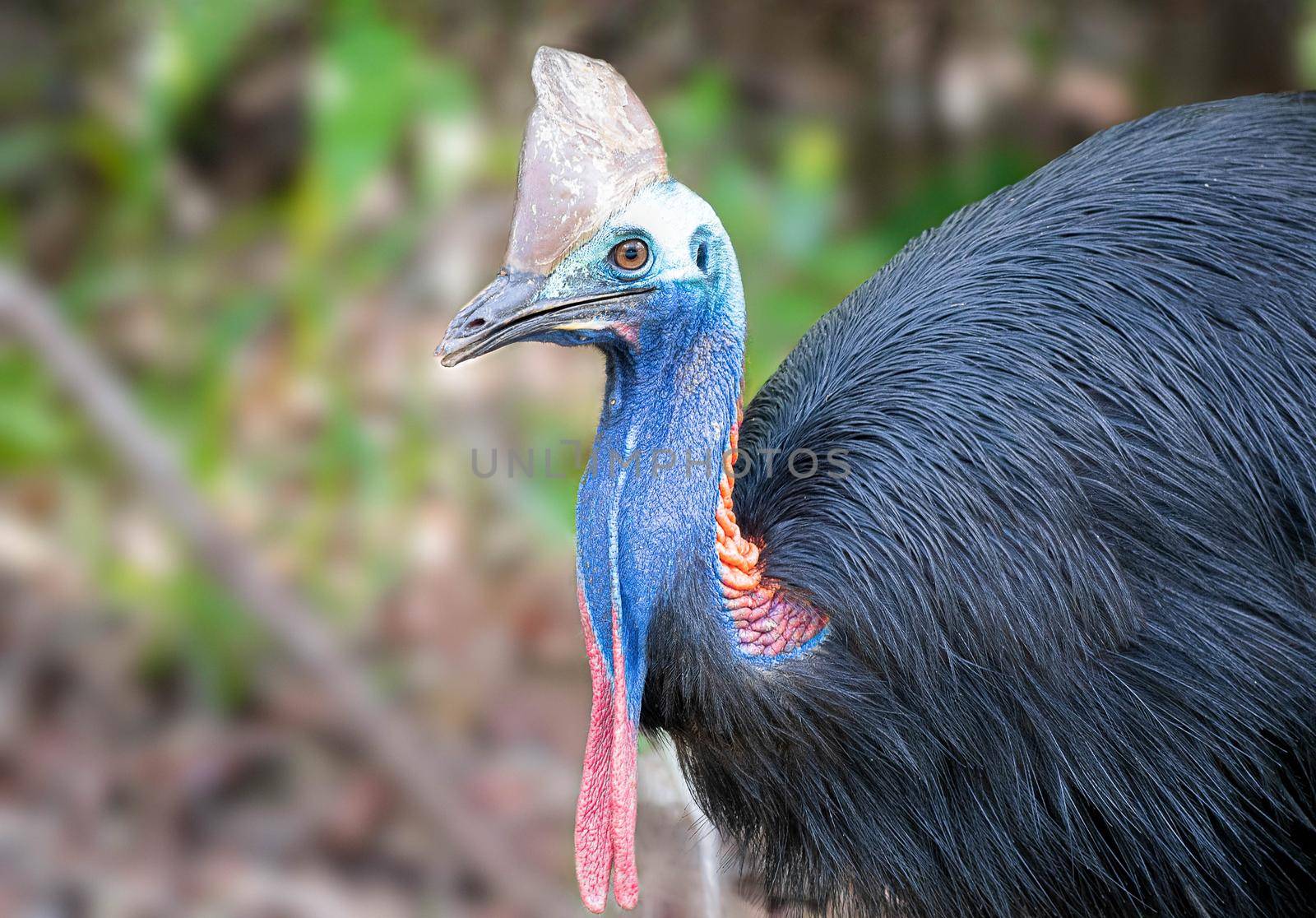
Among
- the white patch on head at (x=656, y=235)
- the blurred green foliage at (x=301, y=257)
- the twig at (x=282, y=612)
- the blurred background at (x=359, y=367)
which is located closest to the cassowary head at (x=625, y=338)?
the white patch on head at (x=656, y=235)

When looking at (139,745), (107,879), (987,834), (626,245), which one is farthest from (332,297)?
(987,834)

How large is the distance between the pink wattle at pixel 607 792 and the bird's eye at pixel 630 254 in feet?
1.28

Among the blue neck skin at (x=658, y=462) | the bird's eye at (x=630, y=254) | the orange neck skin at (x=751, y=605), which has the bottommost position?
the orange neck skin at (x=751, y=605)

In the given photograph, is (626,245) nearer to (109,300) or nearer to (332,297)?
(332,297)

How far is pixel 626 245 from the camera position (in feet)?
5.70

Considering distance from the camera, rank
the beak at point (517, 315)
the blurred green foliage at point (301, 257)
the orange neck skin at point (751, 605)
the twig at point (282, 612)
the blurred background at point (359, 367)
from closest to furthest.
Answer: the beak at point (517, 315) → the orange neck skin at point (751, 605) → the twig at point (282, 612) → the blurred background at point (359, 367) → the blurred green foliage at point (301, 257)

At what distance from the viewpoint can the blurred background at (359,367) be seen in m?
2.93

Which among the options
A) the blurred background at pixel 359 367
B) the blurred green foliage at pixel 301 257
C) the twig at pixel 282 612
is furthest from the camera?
the blurred green foliage at pixel 301 257

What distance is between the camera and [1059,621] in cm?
182

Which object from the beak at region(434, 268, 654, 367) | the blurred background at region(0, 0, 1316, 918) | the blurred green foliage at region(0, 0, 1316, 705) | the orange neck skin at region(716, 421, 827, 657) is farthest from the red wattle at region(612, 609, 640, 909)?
the blurred green foliage at region(0, 0, 1316, 705)

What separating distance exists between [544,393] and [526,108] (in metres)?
0.73

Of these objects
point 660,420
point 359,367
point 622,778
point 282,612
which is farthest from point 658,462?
point 359,367

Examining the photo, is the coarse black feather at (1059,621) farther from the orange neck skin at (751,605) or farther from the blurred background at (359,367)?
the blurred background at (359,367)

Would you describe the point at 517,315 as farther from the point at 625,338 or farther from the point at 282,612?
the point at 282,612
